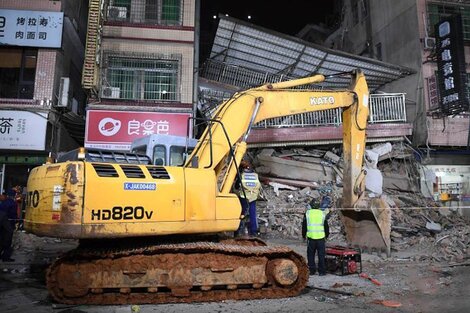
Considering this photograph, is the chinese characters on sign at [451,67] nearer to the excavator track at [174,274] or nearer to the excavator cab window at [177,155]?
the excavator cab window at [177,155]

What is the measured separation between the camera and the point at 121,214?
5688mm

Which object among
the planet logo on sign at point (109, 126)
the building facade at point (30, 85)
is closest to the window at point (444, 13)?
the planet logo on sign at point (109, 126)

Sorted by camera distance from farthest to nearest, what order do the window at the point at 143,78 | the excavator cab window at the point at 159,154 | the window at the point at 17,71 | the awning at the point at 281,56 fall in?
the awning at the point at 281,56 < the window at the point at 143,78 < the window at the point at 17,71 < the excavator cab window at the point at 159,154

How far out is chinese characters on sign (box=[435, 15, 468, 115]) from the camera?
13.9 m

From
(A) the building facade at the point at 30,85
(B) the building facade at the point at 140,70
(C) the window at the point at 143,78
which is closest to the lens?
(A) the building facade at the point at 30,85

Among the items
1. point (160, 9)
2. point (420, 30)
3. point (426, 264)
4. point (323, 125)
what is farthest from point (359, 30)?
point (426, 264)

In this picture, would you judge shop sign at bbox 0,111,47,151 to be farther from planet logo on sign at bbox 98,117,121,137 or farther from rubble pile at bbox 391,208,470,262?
rubble pile at bbox 391,208,470,262

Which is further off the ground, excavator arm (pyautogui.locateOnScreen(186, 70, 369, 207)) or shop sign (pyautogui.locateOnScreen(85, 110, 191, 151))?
shop sign (pyautogui.locateOnScreen(85, 110, 191, 151))

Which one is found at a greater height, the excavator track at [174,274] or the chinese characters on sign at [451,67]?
the chinese characters on sign at [451,67]

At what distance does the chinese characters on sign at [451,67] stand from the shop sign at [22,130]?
14.8m

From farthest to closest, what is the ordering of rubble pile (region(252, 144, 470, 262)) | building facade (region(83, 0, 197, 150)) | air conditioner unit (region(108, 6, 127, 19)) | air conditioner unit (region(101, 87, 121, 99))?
1. air conditioner unit (region(108, 6, 127, 19))
2. air conditioner unit (region(101, 87, 121, 99))
3. building facade (region(83, 0, 197, 150))
4. rubble pile (region(252, 144, 470, 262))

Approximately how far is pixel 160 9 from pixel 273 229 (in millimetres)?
9449

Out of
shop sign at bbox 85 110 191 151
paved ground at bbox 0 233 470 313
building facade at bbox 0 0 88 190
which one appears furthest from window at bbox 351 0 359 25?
paved ground at bbox 0 233 470 313

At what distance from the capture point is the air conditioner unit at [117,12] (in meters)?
14.5
